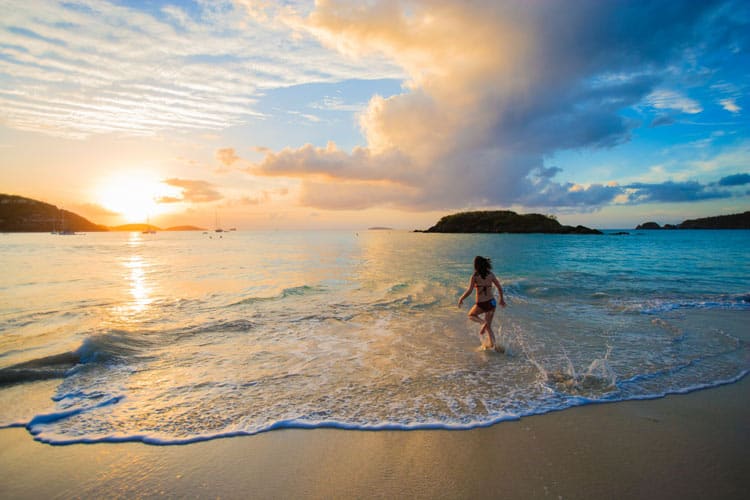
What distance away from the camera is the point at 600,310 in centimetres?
1388

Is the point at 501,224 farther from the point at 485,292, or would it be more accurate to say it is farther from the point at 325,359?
the point at 325,359

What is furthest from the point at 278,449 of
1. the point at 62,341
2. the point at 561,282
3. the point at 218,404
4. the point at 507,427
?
the point at 561,282

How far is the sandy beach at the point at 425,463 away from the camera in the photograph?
12.2ft

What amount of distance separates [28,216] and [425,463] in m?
230

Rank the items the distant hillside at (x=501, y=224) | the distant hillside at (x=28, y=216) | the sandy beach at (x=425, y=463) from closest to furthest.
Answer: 1. the sandy beach at (x=425, y=463)
2. the distant hillside at (x=28, y=216)
3. the distant hillside at (x=501, y=224)

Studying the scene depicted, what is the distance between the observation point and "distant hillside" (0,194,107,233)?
6071 inches

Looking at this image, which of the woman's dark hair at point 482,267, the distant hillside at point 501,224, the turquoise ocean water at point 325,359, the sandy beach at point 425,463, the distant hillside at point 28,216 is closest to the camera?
the sandy beach at point 425,463

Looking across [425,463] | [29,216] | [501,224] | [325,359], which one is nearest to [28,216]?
[29,216]

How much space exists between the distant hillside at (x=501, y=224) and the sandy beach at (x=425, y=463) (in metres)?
178

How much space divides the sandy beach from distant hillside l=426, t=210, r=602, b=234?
178 metres

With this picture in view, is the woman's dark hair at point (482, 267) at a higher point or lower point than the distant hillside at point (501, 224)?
lower

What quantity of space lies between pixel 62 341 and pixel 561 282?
78.5 feet

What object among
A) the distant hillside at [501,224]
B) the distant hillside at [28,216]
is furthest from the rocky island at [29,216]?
the distant hillside at [501,224]

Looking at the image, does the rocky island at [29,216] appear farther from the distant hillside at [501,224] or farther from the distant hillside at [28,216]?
the distant hillside at [501,224]
